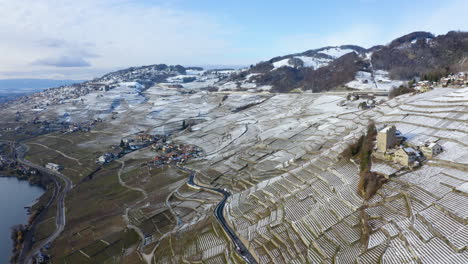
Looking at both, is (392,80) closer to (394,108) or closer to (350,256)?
(394,108)

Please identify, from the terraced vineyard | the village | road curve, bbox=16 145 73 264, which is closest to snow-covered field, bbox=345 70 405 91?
the terraced vineyard

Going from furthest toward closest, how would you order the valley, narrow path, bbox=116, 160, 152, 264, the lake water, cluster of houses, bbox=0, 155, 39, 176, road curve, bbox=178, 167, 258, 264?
cluster of houses, bbox=0, 155, 39, 176
the lake water
narrow path, bbox=116, 160, 152, 264
road curve, bbox=178, 167, 258, 264
the valley

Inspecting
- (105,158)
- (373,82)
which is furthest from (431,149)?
(373,82)

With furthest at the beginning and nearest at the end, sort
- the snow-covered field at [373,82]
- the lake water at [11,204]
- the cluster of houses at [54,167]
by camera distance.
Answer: the snow-covered field at [373,82] < the cluster of houses at [54,167] < the lake water at [11,204]

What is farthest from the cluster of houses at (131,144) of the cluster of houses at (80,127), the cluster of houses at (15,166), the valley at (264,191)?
the cluster of houses at (80,127)

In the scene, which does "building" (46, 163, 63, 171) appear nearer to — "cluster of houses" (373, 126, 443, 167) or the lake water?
the lake water

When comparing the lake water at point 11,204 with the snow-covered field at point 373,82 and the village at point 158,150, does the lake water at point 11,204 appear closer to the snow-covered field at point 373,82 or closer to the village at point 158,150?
the village at point 158,150

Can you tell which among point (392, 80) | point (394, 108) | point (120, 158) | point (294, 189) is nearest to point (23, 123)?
point (120, 158)
